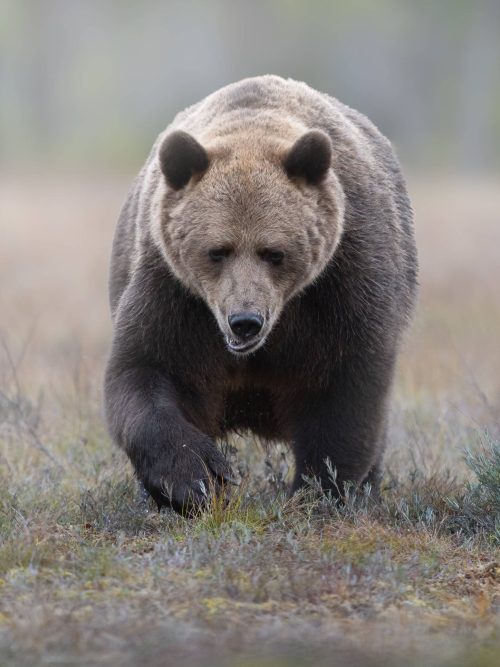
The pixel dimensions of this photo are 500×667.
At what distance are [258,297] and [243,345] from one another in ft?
0.69

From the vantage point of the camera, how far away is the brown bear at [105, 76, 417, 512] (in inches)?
214

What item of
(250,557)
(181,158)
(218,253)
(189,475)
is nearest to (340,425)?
(189,475)

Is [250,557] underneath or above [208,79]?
above

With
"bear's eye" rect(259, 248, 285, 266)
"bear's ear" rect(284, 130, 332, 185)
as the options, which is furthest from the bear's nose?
"bear's ear" rect(284, 130, 332, 185)

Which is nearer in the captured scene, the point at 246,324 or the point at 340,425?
the point at 246,324

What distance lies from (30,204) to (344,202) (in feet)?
62.6

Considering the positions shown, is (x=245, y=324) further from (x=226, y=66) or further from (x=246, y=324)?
(x=226, y=66)

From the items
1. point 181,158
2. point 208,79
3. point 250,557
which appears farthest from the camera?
point 208,79

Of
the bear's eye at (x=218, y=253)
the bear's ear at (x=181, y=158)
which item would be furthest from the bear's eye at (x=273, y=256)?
the bear's ear at (x=181, y=158)

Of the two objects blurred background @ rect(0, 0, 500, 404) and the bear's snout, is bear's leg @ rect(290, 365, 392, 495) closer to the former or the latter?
the bear's snout

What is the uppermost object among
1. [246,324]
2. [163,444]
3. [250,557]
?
[246,324]

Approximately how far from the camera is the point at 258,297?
5.30 metres

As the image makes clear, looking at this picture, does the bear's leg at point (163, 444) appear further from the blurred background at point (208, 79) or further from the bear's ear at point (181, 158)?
the blurred background at point (208, 79)

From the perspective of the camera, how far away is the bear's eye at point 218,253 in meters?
5.41
